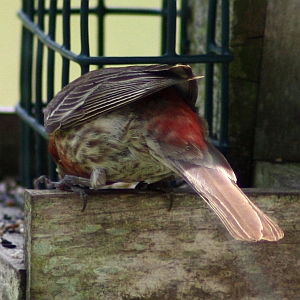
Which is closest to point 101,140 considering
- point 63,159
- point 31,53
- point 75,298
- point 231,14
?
point 63,159

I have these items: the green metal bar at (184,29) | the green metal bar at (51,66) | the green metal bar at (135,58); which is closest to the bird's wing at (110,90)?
the green metal bar at (135,58)

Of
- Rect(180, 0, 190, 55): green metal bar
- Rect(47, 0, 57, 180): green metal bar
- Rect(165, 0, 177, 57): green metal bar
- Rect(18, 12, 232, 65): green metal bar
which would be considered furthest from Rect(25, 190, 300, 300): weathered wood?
Rect(180, 0, 190, 55): green metal bar

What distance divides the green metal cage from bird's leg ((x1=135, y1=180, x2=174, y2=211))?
737 mm

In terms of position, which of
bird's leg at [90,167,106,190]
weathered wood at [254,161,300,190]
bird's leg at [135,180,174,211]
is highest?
bird's leg at [90,167,106,190]

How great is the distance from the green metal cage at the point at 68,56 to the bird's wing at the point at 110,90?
0.24 m

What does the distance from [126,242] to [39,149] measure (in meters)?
1.76

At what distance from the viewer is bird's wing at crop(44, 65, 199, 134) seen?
152 inches

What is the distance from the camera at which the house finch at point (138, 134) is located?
381 centimetres

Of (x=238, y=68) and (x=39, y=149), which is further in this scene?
(x=39, y=149)

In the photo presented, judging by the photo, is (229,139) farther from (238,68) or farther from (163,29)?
(163,29)

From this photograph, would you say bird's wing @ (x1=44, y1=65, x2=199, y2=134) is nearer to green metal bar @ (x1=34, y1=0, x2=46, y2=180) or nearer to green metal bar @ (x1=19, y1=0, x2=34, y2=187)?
green metal bar @ (x1=34, y1=0, x2=46, y2=180)

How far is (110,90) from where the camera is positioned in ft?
13.3

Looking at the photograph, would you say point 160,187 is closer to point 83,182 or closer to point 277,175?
point 83,182

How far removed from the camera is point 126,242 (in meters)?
3.83
